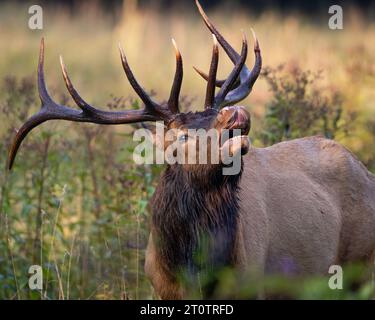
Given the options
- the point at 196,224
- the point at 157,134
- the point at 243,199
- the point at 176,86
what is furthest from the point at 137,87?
the point at 243,199

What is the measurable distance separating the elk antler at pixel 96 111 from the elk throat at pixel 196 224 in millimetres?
379

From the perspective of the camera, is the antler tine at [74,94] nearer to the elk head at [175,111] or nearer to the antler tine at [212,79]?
the elk head at [175,111]

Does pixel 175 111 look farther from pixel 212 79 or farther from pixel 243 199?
pixel 243 199

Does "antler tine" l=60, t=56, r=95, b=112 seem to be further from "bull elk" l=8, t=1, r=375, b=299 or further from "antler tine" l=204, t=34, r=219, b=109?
"antler tine" l=204, t=34, r=219, b=109

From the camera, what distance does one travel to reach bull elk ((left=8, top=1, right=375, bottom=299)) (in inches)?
207

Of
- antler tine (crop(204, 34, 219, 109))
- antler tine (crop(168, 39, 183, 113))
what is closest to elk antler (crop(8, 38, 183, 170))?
antler tine (crop(168, 39, 183, 113))

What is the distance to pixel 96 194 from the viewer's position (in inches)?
313

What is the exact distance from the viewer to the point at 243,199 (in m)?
5.68

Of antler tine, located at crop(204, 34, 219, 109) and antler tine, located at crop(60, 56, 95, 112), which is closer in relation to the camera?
antler tine, located at crop(204, 34, 219, 109)

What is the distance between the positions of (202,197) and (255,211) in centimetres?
58

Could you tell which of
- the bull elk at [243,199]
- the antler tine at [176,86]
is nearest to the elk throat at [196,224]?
the bull elk at [243,199]

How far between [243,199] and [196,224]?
0.52 m

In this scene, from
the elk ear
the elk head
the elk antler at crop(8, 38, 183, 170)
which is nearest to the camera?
the elk head

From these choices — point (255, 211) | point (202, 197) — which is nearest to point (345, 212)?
point (255, 211)
